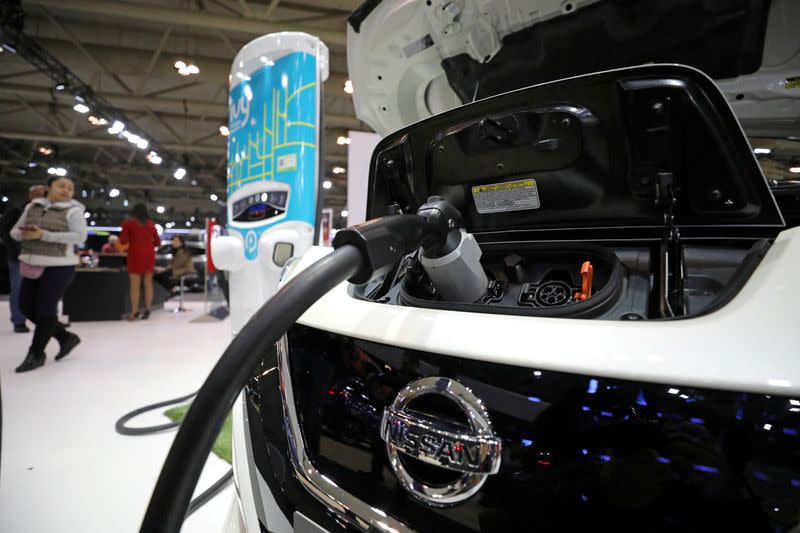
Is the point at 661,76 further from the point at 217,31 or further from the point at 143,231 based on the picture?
the point at 217,31

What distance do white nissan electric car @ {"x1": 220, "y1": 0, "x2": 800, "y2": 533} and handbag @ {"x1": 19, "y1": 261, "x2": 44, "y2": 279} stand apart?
128 inches

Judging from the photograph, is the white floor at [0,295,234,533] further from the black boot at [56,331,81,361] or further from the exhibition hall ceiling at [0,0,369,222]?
the exhibition hall ceiling at [0,0,369,222]

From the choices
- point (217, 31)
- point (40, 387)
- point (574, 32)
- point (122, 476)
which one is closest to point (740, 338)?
point (574, 32)

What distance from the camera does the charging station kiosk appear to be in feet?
7.57

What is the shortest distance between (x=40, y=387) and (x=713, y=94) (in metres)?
3.50

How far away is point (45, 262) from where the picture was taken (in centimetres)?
293

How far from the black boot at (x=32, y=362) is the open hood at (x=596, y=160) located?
3426 millimetres

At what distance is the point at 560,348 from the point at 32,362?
382 cm

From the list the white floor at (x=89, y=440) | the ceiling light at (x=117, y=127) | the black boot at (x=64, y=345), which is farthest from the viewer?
the ceiling light at (x=117, y=127)

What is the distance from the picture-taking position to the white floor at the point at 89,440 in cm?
135

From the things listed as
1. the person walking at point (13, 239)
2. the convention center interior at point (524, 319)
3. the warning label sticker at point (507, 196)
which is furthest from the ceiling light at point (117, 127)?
the warning label sticker at point (507, 196)

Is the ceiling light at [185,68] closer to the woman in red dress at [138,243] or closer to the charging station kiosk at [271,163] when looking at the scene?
the woman in red dress at [138,243]

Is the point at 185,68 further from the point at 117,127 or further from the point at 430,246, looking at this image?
the point at 430,246

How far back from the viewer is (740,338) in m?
0.33
